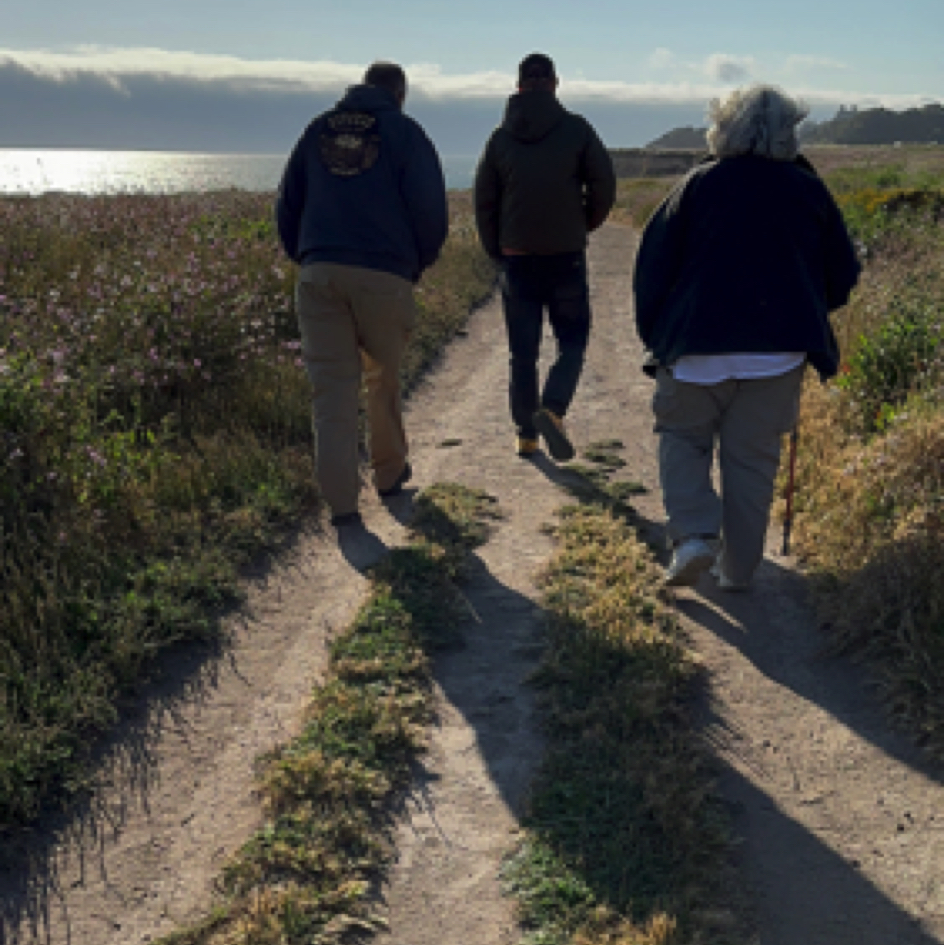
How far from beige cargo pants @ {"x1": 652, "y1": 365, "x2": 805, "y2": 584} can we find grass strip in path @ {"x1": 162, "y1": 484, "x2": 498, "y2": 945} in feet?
3.92

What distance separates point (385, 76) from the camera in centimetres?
517

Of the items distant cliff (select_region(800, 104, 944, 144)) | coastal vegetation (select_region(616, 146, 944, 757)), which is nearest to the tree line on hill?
distant cliff (select_region(800, 104, 944, 144))

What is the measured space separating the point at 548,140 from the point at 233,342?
2826mm

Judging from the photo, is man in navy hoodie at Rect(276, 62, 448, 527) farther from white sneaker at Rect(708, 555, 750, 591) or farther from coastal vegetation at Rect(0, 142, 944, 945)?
white sneaker at Rect(708, 555, 750, 591)

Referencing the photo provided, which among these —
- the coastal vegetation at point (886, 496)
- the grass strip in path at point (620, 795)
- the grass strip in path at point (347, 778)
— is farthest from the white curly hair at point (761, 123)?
the grass strip in path at point (347, 778)

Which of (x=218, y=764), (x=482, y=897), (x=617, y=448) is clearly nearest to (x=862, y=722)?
(x=482, y=897)

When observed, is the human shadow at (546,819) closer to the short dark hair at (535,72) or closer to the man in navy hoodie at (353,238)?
the man in navy hoodie at (353,238)

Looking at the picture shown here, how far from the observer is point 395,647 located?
3.99 metres

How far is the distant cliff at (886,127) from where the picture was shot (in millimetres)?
143950

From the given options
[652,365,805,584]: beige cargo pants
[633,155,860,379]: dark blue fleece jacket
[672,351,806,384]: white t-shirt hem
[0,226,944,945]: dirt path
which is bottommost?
[0,226,944,945]: dirt path

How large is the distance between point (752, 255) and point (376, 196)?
2031mm

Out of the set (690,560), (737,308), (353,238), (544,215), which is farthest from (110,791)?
(544,215)

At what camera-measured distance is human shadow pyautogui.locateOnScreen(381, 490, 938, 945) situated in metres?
2.63

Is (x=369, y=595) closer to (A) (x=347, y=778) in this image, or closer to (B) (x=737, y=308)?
(A) (x=347, y=778)
